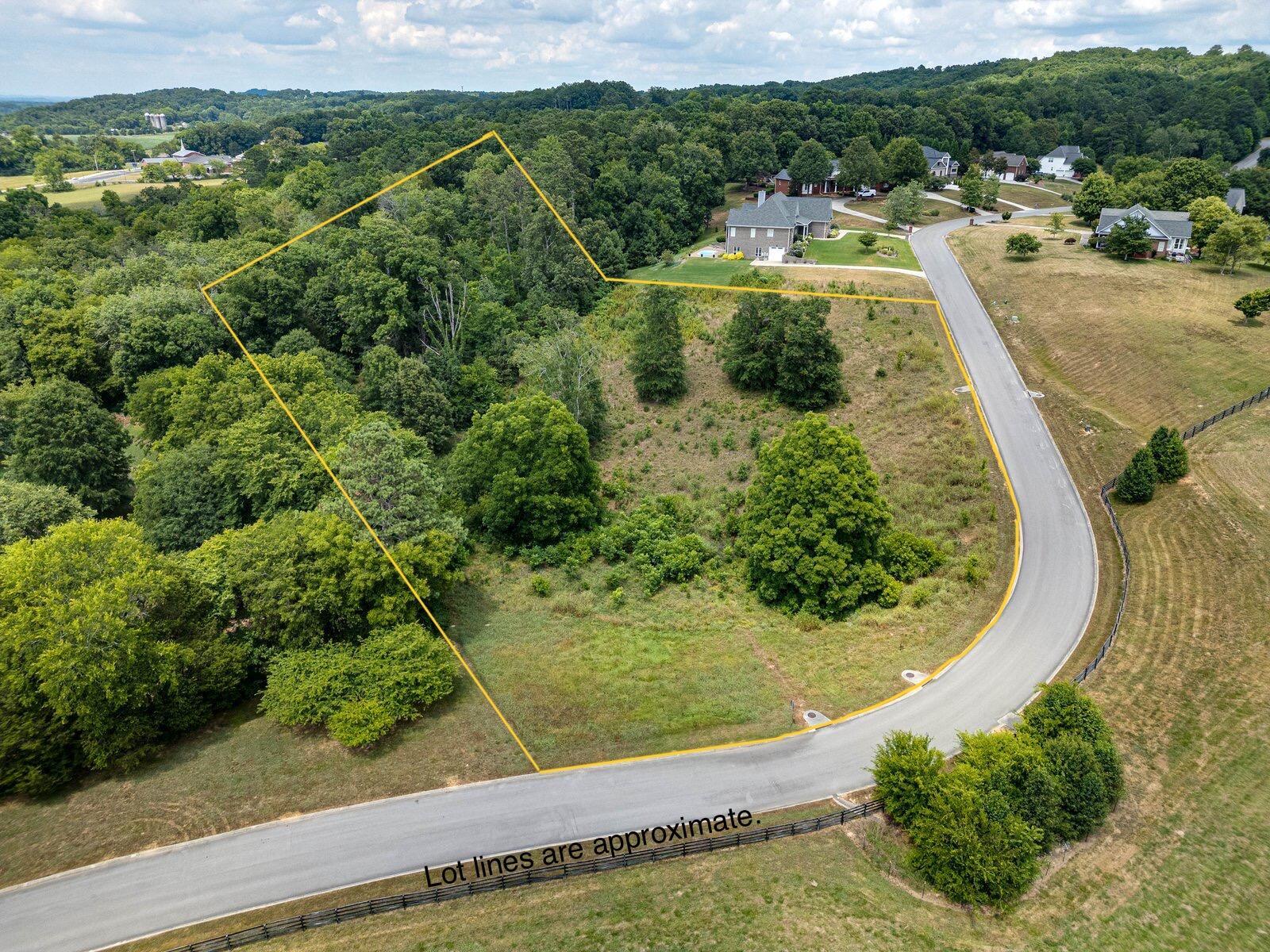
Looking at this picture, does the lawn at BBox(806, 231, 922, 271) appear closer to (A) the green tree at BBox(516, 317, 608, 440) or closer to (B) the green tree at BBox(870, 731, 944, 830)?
(A) the green tree at BBox(516, 317, 608, 440)

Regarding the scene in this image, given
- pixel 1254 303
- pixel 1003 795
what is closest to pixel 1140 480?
pixel 1003 795

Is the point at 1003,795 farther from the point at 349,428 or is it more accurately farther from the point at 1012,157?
the point at 1012,157

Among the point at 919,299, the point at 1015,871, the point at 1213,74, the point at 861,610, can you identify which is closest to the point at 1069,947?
the point at 1015,871

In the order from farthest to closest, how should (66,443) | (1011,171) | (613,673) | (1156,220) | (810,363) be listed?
(1011,171) < (1156,220) < (810,363) < (66,443) < (613,673)

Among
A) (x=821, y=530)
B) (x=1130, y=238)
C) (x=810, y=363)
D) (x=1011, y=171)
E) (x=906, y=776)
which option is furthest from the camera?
(x=1011, y=171)

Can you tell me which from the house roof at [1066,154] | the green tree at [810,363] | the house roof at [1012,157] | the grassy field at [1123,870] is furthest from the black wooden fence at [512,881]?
the house roof at [1066,154]

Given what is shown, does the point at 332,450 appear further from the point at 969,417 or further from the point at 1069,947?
the point at 969,417

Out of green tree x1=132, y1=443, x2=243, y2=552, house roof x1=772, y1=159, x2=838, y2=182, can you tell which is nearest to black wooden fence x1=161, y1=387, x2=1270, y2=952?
green tree x1=132, y1=443, x2=243, y2=552
